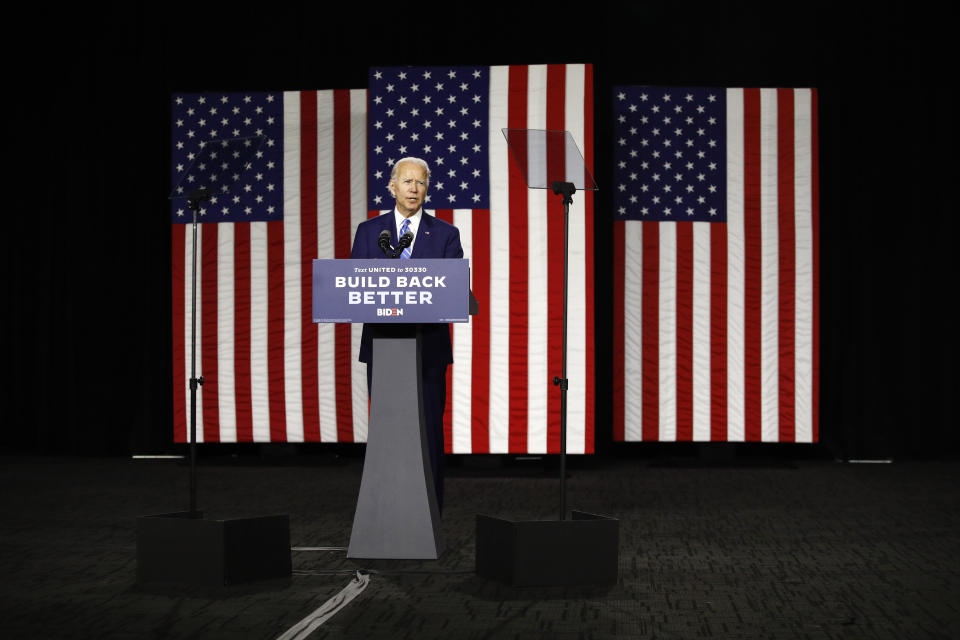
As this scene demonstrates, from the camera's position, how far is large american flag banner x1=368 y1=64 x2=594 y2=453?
6449 mm

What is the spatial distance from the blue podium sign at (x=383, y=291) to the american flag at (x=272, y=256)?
3388 millimetres

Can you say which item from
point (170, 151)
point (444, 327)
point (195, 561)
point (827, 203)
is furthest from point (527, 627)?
point (170, 151)

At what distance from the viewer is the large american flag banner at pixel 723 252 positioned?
6742mm

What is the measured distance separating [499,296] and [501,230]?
1.32 feet

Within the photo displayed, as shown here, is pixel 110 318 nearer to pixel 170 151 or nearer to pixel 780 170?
pixel 170 151

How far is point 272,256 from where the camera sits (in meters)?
6.90

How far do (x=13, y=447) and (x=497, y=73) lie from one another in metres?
4.37

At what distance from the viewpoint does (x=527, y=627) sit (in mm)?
2941

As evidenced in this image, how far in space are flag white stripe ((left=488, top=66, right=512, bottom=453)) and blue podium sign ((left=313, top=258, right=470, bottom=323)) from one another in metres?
3.01

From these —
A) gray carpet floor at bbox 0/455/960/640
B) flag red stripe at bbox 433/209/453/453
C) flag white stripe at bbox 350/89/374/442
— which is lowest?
gray carpet floor at bbox 0/455/960/640

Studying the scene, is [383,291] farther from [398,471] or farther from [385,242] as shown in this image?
[398,471]

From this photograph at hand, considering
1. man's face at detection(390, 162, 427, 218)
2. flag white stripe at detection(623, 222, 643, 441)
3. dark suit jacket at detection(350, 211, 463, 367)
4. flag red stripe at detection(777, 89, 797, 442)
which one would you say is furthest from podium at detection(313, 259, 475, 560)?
flag red stripe at detection(777, 89, 797, 442)

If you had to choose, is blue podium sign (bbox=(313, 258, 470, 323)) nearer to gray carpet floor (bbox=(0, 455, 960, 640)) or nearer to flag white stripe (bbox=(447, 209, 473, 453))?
gray carpet floor (bbox=(0, 455, 960, 640))

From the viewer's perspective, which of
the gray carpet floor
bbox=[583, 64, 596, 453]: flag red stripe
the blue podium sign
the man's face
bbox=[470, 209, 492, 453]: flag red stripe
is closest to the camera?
the gray carpet floor
